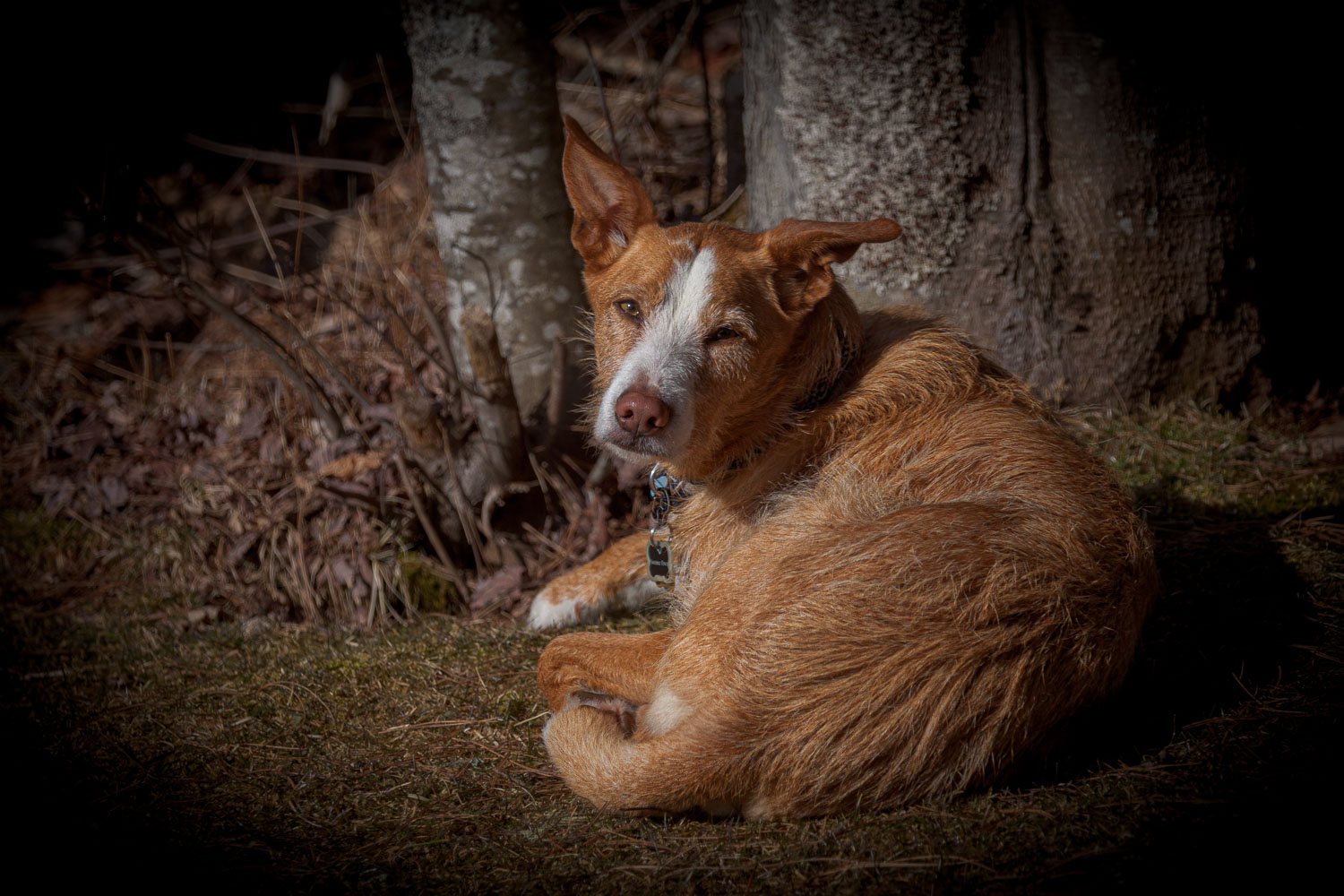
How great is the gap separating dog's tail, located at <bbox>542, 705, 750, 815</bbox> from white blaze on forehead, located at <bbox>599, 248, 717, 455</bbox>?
Answer: 87cm

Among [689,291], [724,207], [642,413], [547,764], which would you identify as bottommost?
[547,764]

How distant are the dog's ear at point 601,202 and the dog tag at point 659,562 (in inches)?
40.1

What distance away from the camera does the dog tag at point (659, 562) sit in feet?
10.3

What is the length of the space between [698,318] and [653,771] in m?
1.33

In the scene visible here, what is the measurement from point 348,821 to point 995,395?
7.66 ft

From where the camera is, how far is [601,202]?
9.87ft

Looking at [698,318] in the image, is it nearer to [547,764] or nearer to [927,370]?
[927,370]

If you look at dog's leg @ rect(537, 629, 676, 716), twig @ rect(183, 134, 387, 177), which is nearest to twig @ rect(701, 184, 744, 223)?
twig @ rect(183, 134, 387, 177)

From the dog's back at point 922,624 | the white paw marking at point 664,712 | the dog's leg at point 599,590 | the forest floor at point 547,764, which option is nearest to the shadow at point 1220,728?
the forest floor at point 547,764

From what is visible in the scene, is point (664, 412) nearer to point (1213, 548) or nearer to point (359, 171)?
point (1213, 548)

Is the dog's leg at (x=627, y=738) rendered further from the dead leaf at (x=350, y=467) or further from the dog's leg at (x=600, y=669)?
the dead leaf at (x=350, y=467)

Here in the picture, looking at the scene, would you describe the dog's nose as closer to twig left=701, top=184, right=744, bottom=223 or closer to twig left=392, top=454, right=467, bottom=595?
twig left=392, top=454, right=467, bottom=595

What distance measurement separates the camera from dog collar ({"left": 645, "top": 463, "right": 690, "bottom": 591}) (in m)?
3.15

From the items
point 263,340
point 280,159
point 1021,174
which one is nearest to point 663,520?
point 263,340
